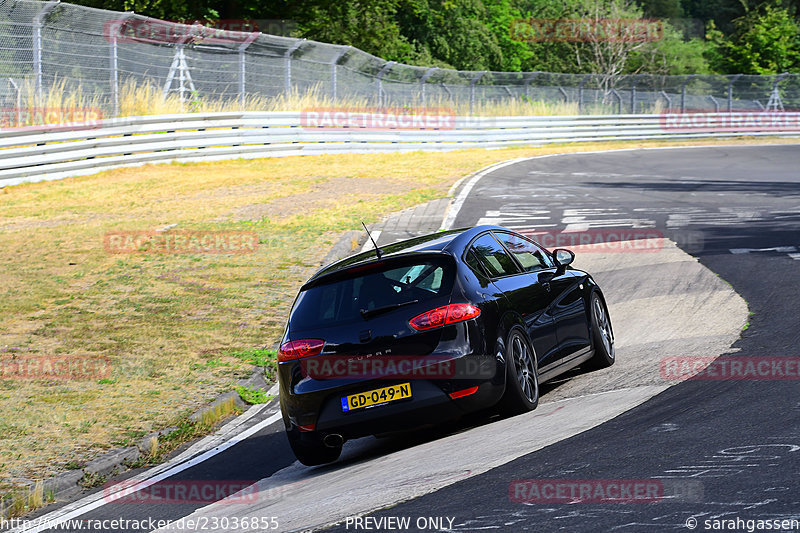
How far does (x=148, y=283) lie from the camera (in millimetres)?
14383

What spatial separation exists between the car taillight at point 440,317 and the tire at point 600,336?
7.25ft

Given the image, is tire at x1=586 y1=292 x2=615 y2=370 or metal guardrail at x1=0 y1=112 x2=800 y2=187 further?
metal guardrail at x1=0 y1=112 x2=800 y2=187

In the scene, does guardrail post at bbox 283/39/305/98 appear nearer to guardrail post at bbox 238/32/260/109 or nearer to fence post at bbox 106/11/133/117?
guardrail post at bbox 238/32/260/109

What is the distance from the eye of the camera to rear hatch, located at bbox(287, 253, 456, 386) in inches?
281

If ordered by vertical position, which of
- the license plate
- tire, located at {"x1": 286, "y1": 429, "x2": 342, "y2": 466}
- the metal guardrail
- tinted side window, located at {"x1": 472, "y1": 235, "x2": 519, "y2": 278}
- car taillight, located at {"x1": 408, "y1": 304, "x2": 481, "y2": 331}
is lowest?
the metal guardrail

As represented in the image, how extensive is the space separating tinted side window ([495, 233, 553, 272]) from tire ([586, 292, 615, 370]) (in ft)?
1.84

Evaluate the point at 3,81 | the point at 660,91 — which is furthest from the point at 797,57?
the point at 3,81

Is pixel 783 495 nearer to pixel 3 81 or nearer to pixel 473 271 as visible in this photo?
pixel 473 271

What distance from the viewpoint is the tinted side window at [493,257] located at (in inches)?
315

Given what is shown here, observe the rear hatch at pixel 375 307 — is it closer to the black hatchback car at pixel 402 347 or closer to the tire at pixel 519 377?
the black hatchback car at pixel 402 347

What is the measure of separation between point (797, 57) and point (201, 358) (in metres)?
60.9

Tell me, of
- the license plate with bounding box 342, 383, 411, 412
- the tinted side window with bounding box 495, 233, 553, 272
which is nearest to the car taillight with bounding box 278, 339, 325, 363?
the license plate with bounding box 342, 383, 411, 412

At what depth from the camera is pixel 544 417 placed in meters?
7.40

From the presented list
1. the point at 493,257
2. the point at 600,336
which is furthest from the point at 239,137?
the point at 493,257
